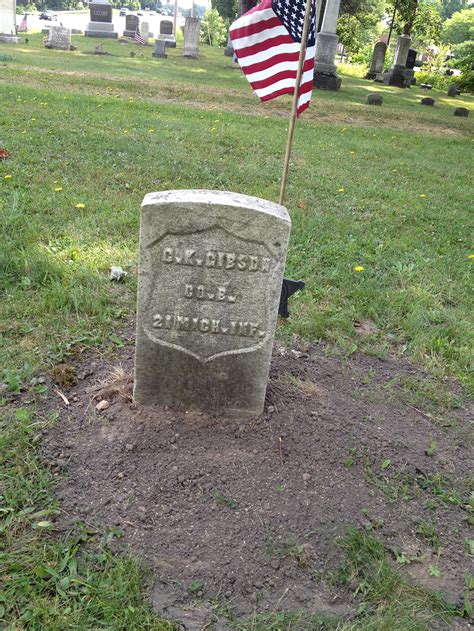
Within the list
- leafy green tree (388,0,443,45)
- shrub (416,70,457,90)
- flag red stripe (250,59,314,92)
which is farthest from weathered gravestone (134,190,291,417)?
shrub (416,70,457,90)

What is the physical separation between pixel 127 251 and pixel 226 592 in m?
3.13

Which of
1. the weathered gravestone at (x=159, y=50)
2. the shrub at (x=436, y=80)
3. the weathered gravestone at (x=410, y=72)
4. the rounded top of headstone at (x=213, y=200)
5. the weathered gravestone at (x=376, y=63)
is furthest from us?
the shrub at (x=436, y=80)

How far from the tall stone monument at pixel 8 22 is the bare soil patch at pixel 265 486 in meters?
21.1

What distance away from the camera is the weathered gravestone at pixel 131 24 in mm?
29250

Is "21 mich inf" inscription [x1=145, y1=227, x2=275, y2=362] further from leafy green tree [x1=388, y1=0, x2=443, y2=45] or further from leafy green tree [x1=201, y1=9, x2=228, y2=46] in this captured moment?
leafy green tree [x1=201, y1=9, x2=228, y2=46]

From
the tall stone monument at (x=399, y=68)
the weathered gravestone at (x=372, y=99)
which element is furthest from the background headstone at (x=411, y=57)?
the weathered gravestone at (x=372, y=99)

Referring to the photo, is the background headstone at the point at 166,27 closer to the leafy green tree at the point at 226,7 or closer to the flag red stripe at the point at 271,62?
the leafy green tree at the point at 226,7

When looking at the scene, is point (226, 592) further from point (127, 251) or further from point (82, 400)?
point (127, 251)

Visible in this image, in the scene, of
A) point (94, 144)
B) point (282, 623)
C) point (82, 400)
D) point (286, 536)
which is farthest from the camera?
point (94, 144)

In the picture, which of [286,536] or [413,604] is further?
[286,536]

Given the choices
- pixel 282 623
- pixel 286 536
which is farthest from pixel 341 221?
pixel 282 623

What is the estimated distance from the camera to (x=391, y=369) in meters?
3.69

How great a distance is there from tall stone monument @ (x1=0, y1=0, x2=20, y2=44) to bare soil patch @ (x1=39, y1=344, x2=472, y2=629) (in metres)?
21.1

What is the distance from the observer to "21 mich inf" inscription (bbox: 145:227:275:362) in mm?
2576
